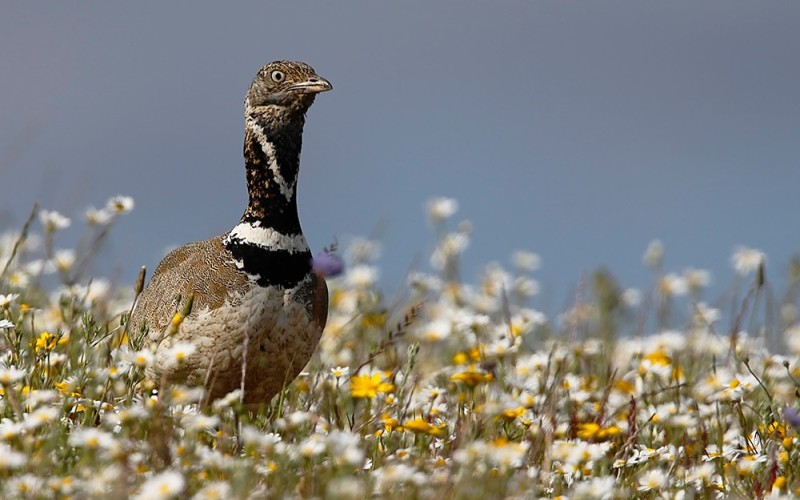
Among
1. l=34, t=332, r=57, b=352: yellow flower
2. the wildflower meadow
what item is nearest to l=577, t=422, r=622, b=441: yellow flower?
the wildflower meadow

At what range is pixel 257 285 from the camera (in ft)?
17.4

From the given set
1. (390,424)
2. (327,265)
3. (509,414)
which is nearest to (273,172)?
(327,265)

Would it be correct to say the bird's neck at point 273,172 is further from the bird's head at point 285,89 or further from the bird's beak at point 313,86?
the bird's beak at point 313,86

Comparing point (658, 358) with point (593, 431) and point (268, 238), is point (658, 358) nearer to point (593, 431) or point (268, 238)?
point (593, 431)

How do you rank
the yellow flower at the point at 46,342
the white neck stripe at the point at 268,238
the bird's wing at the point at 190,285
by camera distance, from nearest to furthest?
the yellow flower at the point at 46,342, the bird's wing at the point at 190,285, the white neck stripe at the point at 268,238

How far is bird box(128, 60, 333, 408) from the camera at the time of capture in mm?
5168

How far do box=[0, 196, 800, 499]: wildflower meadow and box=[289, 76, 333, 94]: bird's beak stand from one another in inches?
42.4

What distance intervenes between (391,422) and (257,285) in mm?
1023

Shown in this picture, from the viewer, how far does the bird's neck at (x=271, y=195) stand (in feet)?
18.2

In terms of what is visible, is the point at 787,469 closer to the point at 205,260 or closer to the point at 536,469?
the point at 536,469

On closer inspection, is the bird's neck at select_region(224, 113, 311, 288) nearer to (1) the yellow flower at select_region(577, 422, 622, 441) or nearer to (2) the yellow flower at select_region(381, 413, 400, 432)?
(2) the yellow flower at select_region(381, 413, 400, 432)

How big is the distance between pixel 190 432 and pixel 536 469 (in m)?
1.25

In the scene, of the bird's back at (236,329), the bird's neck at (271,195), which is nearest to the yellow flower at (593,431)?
the bird's back at (236,329)

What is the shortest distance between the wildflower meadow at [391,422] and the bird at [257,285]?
0.55ft
